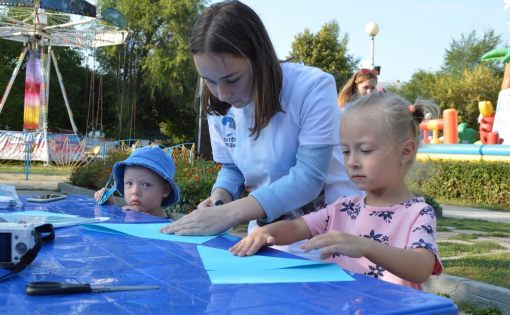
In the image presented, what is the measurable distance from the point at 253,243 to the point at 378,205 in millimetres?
477

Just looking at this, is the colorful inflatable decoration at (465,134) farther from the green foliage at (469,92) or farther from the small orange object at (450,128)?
the green foliage at (469,92)

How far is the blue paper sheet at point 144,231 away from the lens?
5.36ft

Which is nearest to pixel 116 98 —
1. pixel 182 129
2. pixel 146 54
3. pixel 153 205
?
pixel 146 54

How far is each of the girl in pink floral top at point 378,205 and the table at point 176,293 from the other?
0.88ft

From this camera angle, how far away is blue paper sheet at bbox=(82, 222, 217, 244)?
163cm

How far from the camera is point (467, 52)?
48000 mm

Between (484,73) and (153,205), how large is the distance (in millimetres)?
37707

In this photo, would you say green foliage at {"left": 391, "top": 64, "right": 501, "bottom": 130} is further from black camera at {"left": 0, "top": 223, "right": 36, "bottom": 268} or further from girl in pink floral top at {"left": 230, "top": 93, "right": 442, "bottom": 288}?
black camera at {"left": 0, "top": 223, "right": 36, "bottom": 268}

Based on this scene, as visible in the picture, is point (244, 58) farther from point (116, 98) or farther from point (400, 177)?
point (116, 98)

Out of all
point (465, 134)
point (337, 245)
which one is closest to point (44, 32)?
point (465, 134)

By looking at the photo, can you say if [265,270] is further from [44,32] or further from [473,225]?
[44,32]

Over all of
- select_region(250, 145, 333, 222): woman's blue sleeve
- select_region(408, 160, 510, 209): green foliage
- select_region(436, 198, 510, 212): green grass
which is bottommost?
select_region(436, 198, 510, 212): green grass

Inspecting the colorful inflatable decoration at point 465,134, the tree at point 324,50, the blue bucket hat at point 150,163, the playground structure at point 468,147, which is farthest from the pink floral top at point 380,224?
the tree at point 324,50

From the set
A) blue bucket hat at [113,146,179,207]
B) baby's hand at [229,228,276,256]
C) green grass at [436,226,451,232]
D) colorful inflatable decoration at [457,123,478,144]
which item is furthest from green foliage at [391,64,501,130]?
baby's hand at [229,228,276,256]
